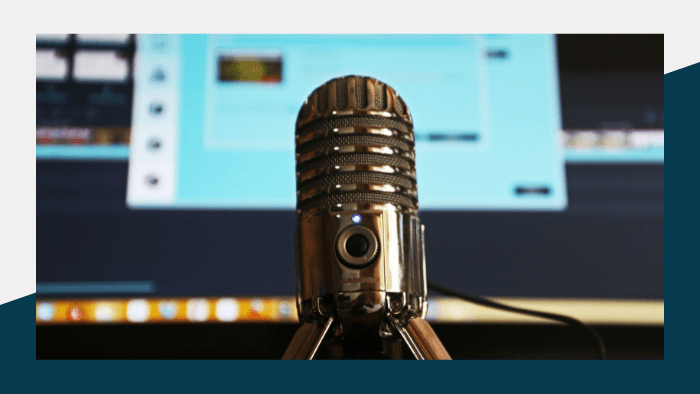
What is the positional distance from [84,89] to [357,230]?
967mm

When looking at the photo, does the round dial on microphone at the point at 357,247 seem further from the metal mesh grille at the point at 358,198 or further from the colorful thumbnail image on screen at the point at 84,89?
the colorful thumbnail image on screen at the point at 84,89

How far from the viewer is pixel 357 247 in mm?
412

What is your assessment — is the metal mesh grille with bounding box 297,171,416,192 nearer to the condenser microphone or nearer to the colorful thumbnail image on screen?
the condenser microphone

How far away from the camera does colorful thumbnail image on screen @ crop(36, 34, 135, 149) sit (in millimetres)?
1141

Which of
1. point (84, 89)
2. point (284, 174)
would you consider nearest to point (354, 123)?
point (284, 174)

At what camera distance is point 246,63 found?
1179 millimetres

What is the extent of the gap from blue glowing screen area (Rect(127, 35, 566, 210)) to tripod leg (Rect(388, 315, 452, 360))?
0.72 m

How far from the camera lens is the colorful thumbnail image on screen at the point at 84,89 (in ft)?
3.74

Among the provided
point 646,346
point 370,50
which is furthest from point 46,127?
point 646,346

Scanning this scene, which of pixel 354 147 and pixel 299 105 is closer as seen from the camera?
pixel 354 147

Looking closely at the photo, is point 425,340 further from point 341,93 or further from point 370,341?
point 341,93

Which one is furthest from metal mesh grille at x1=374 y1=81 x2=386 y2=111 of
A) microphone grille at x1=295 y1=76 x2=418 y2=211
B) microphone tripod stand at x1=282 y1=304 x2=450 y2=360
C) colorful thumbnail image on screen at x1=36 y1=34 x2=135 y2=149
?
colorful thumbnail image on screen at x1=36 y1=34 x2=135 y2=149

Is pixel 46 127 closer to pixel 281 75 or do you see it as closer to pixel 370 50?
pixel 281 75

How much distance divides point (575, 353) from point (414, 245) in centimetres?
79
